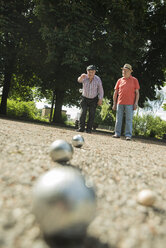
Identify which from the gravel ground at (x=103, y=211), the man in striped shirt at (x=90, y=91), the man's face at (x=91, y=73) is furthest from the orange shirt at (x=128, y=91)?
the gravel ground at (x=103, y=211)

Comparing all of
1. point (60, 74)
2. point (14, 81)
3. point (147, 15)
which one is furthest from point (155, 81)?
point (14, 81)

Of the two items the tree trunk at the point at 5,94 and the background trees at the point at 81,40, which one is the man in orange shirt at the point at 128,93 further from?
the tree trunk at the point at 5,94

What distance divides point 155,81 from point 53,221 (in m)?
16.7

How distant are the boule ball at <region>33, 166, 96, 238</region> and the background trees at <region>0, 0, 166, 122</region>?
11.2 meters

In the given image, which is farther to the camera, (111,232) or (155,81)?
(155,81)

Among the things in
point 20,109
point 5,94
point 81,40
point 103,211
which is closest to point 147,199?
point 103,211

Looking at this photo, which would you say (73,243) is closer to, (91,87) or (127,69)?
(127,69)

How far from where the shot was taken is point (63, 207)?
3.82ft

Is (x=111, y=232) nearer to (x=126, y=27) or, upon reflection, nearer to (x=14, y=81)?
(x=126, y=27)

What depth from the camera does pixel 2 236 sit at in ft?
3.82

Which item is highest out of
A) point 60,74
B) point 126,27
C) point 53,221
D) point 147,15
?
point 147,15

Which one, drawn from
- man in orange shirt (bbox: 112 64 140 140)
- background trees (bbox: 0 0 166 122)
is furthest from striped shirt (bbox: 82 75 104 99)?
background trees (bbox: 0 0 166 122)

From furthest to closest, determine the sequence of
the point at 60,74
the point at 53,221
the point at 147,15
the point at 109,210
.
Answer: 1. the point at 147,15
2. the point at 60,74
3. the point at 109,210
4. the point at 53,221

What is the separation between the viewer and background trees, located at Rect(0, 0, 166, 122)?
1241 cm
